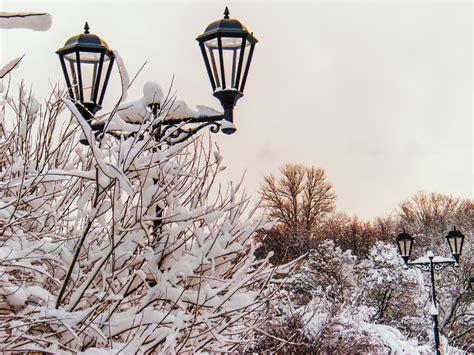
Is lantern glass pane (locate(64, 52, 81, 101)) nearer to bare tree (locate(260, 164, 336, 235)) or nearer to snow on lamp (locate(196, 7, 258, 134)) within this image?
snow on lamp (locate(196, 7, 258, 134))

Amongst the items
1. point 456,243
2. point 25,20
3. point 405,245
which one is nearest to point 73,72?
point 25,20

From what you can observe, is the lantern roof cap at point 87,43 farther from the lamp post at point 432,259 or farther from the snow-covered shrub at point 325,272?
the snow-covered shrub at point 325,272

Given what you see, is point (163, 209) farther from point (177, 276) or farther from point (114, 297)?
point (114, 297)

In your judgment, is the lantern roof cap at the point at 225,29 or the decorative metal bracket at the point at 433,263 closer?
the lantern roof cap at the point at 225,29

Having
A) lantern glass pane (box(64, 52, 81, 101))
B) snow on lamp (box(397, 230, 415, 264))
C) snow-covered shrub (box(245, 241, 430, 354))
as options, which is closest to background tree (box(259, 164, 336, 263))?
snow-covered shrub (box(245, 241, 430, 354))

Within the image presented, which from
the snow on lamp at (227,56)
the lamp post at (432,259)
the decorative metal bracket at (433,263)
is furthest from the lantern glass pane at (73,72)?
the decorative metal bracket at (433,263)

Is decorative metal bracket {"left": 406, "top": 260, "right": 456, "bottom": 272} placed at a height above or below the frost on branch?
below

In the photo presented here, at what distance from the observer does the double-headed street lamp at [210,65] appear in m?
4.24

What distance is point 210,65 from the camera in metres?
4.38

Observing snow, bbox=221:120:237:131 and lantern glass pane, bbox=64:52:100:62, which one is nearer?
snow, bbox=221:120:237:131

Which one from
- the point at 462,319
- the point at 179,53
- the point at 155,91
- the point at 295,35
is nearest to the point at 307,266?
the point at 462,319

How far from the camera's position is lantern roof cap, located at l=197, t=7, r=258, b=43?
424 centimetres

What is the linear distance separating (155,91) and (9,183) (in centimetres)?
130

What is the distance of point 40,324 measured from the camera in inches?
106
